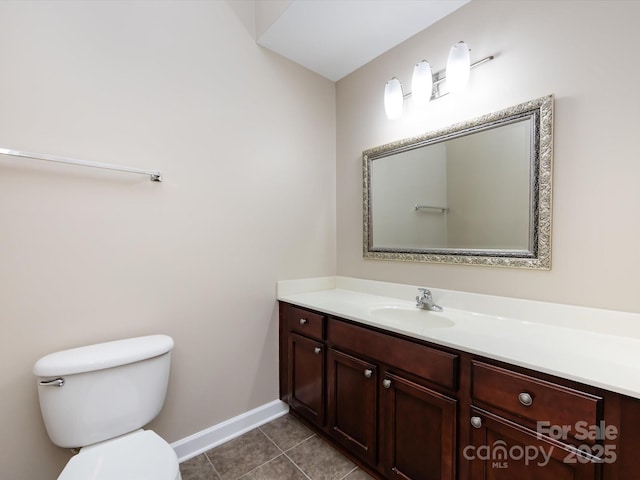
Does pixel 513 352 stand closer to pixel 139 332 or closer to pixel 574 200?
pixel 574 200

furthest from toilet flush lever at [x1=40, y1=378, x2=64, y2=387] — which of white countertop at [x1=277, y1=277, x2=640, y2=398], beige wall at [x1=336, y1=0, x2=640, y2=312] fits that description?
beige wall at [x1=336, y1=0, x2=640, y2=312]

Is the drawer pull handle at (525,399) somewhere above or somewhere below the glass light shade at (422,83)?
below

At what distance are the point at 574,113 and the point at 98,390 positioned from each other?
2.21 m

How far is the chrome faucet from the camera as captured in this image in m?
1.57

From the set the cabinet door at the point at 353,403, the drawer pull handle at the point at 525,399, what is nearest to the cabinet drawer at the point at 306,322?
the cabinet door at the point at 353,403

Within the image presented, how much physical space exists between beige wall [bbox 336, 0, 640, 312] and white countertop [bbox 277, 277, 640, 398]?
0.19 feet

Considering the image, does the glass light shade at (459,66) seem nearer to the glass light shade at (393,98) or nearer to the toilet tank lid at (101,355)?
the glass light shade at (393,98)

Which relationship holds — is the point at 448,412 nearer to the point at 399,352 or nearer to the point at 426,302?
the point at 399,352

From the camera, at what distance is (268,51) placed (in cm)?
187

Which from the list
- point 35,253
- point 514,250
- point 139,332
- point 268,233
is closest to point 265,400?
point 139,332

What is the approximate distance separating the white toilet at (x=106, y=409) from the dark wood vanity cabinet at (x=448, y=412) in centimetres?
82

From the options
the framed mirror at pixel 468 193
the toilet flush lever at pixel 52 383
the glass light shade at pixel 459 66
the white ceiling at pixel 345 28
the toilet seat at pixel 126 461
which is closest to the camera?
the toilet seat at pixel 126 461

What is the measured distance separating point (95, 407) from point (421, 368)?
1289 mm

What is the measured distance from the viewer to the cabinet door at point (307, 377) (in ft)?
5.42
